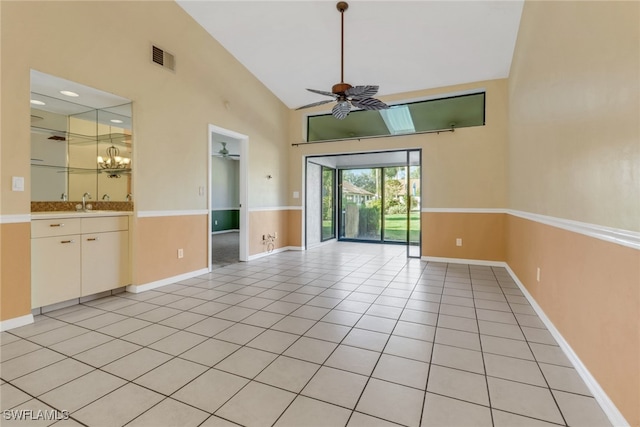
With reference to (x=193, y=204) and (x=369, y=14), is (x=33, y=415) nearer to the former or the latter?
(x=193, y=204)

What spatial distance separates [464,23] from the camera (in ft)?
12.3

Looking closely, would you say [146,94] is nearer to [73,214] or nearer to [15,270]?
[73,214]

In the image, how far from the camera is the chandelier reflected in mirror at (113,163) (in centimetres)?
377

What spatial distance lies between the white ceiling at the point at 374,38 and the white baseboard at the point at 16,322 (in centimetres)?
406

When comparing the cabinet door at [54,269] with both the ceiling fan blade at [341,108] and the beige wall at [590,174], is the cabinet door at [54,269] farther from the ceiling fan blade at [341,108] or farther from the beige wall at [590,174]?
the beige wall at [590,174]

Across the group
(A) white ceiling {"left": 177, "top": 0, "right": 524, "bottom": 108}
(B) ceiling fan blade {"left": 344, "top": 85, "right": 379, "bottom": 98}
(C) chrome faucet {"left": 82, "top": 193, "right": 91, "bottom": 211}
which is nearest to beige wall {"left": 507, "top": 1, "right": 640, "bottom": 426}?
(A) white ceiling {"left": 177, "top": 0, "right": 524, "bottom": 108}

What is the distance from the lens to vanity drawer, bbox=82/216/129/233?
10.3 feet

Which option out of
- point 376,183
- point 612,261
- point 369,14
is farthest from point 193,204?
point 376,183

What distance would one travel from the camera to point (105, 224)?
331 centimetres

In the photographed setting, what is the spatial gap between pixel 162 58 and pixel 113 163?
1530mm

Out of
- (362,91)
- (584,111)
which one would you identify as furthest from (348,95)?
(584,111)

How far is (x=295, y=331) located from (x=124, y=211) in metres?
2.67

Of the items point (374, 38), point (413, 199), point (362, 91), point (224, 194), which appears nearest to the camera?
point (362, 91)

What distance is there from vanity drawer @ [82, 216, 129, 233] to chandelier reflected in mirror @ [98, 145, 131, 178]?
2.16 ft
